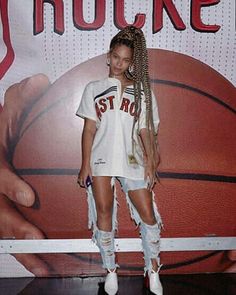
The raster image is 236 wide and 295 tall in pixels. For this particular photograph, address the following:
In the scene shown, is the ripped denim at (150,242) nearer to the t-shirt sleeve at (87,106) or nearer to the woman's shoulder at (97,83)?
the t-shirt sleeve at (87,106)

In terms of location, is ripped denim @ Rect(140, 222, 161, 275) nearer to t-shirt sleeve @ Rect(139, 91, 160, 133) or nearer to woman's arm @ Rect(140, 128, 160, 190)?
woman's arm @ Rect(140, 128, 160, 190)

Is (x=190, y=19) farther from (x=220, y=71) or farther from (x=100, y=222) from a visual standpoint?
(x=100, y=222)

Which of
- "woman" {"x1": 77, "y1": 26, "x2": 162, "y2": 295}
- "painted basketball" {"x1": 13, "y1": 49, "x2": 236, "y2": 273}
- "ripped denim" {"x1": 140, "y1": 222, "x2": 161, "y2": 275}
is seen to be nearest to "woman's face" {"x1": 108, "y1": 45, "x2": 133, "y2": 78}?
"woman" {"x1": 77, "y1": 26, "x2": 162, "y2": 295}

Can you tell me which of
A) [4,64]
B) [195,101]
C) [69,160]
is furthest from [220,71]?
[4,64]

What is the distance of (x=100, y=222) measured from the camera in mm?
2381

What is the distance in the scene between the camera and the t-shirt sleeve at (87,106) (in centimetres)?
235

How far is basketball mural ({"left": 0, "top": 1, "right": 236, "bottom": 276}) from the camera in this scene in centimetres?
248

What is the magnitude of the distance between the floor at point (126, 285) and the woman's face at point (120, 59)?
1119 mm

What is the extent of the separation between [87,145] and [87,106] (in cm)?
20

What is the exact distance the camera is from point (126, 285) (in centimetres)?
250

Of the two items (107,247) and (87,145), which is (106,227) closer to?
(107,247)

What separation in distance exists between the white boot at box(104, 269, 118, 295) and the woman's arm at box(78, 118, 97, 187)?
0.48 metres

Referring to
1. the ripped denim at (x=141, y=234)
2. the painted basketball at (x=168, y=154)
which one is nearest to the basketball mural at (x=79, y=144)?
the painted basketball at (x=168, y=154)

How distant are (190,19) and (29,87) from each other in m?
0.94
